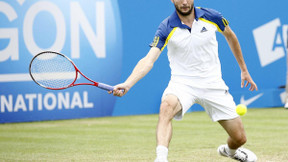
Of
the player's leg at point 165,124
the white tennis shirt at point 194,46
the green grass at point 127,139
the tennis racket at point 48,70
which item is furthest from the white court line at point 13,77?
the player's leg at point 165,124

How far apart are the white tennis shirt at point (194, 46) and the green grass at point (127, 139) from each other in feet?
5.07

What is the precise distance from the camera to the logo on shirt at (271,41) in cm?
1443

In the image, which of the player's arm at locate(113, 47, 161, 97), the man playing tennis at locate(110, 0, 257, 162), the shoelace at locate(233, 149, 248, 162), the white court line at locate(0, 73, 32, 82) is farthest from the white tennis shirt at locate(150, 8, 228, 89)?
the white court line at locate(0, 73, 32, 82)

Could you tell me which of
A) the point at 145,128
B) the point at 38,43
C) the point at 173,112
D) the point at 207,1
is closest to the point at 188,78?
the point at 173,112

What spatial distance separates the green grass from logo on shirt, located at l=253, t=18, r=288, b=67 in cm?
182

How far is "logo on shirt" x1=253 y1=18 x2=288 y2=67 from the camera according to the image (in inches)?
568

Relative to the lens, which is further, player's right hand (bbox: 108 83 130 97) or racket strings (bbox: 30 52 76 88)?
racket strings (bbox: 30 52 76 88)

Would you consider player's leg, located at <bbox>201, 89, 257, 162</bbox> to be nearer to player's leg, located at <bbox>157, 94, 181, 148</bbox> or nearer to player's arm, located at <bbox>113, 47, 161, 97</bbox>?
player's leg, located at <bbox>157, 94, 181, 148</bbox>

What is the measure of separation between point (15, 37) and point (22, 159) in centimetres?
505

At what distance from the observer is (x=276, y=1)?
14.6m

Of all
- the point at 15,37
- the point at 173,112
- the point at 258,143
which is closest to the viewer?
the point at 173,112

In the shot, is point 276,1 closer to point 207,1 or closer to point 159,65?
point 207,1

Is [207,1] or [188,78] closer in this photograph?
[188,78]

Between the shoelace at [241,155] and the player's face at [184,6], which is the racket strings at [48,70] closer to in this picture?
the player's face at [184,6]
